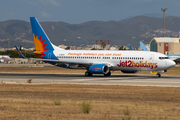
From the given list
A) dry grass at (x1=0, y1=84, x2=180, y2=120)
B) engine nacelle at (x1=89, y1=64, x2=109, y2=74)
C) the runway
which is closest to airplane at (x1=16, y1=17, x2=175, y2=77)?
engine nacelle at (x1=89, y1=64, x2=109, y2=74)

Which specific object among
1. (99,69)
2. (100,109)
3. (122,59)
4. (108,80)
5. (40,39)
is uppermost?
(40,39)

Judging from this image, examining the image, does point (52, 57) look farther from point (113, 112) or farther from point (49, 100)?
point (113, 112)

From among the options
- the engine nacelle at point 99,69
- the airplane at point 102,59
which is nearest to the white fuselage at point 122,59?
the airplane at point 102,59

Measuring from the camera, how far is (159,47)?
186m

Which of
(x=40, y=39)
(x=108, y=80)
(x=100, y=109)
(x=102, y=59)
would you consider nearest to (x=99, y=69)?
(x=102, y=59)

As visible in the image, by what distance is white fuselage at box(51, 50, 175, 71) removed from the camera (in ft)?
159

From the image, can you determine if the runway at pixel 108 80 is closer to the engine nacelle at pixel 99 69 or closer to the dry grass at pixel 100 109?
the engine nacelle at pixel 99 69

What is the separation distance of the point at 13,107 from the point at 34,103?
1.97 m

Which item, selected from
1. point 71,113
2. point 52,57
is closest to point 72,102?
point 71,113

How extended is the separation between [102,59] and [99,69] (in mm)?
3285

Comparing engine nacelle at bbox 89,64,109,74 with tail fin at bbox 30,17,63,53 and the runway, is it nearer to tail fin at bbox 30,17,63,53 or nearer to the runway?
the runway

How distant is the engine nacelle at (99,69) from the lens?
49341 millimetres

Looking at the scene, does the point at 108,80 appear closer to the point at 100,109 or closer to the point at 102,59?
the point at 102,59

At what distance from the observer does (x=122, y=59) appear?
165ft
